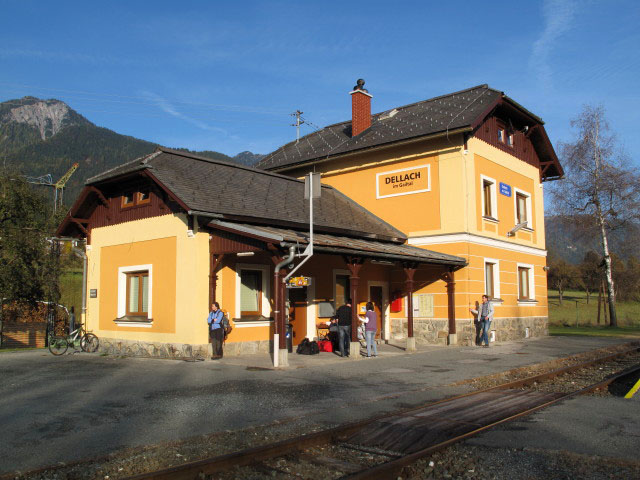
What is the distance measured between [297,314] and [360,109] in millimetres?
10049

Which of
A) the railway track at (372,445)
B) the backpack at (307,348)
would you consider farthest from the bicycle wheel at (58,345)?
the railway track at (372,445)

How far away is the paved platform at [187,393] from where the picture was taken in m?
6.60

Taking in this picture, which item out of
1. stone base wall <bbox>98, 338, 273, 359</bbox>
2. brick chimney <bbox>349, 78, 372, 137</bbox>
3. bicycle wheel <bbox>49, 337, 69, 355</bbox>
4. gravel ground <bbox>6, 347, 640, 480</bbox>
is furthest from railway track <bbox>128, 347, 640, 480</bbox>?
brick chimney <bbox>349, 78, 372, 137</bbox>

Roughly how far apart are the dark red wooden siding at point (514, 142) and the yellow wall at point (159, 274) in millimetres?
10582

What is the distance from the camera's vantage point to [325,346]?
53.6 feet

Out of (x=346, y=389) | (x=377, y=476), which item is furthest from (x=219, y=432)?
(x=346, y=389)

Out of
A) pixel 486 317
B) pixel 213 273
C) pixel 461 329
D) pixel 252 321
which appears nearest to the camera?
pixel 213 273

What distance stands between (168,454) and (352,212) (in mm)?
14648

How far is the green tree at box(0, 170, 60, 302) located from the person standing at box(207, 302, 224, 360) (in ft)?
43.8

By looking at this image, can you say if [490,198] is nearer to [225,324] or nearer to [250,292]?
[250,292]

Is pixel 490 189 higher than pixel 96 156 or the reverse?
the reverse

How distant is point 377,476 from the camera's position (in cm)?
502

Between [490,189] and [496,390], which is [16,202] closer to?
[490,189]

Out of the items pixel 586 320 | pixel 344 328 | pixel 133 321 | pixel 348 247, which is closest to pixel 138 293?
pixel 133 321
